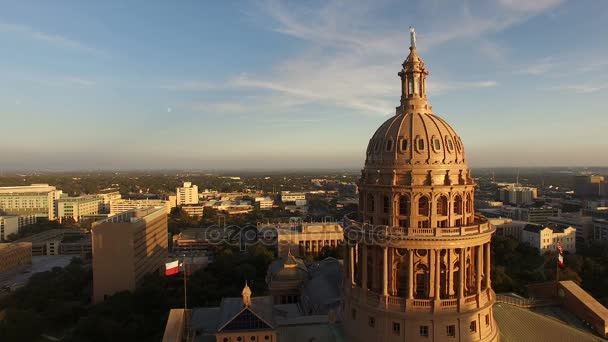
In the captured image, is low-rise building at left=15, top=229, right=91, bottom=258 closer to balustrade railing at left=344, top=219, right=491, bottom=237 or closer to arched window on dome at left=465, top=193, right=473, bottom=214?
balustrade railing at left=344, top=219, right=491, bottom=237

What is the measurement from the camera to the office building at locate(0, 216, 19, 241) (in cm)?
15901

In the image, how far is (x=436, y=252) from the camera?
3547 centimetres

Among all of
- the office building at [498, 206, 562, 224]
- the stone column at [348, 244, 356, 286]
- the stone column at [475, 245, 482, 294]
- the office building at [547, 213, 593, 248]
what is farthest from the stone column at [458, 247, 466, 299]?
the office building at [498, 206, 562, 224]

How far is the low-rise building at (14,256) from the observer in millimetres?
115125

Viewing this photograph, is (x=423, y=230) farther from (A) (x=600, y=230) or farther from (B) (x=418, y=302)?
(A) (x=600, y=230)

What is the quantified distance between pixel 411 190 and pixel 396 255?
5944mm

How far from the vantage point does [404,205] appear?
122 feet

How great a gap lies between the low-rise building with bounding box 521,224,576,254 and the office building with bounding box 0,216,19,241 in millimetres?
183001

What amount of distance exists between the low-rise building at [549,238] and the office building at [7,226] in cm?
18300

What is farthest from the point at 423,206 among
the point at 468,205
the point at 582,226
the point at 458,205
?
the point at 582,226

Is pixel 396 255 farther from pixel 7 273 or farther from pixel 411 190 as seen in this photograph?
pixel 7 273

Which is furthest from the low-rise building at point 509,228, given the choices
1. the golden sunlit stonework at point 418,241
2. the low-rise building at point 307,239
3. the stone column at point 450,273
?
the stone column at point 450,273

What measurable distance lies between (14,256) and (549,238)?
506ft

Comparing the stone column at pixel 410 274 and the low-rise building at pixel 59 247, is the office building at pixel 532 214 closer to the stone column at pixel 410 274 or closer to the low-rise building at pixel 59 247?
the stone column at pixel 410 274
